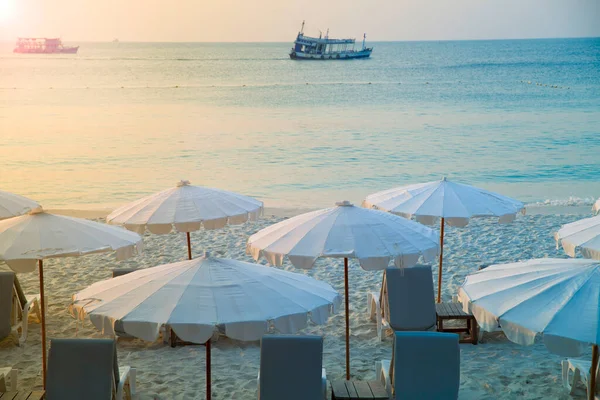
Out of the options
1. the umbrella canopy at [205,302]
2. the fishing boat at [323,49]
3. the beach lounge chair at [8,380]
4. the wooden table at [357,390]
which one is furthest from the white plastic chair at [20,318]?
the fishing boat at [323,49]

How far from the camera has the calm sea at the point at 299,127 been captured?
27516 millimetres

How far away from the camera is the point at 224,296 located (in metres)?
4.73

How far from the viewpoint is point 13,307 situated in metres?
8.38

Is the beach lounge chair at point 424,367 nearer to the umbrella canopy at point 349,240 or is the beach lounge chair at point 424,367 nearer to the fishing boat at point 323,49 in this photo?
the umbrella canopy at point 349,240

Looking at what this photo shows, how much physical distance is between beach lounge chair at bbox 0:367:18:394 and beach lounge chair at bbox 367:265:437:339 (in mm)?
3787

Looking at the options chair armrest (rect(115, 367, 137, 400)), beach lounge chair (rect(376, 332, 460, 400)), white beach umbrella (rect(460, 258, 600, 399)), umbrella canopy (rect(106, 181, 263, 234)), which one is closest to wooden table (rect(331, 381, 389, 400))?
beach lounge chair (rect(376, 332, 460, 400))

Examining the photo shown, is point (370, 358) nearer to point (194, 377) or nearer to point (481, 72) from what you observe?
point (194, 377)

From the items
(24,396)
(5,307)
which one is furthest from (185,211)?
(24,396)

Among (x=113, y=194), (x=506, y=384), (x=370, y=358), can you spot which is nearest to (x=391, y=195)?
(x=370, y=358)

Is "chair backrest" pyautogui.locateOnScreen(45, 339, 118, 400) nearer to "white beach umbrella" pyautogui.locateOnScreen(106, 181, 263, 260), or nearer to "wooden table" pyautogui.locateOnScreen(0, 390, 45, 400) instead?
"wooden table" pyautogui.locateOnScreen(0, 390, 45, 400)

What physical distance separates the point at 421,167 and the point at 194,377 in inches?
963

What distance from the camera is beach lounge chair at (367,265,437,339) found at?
789 centimetres

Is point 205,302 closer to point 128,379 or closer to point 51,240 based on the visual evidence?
point 51,240

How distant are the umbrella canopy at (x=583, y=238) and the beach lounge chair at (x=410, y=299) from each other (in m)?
1.66
